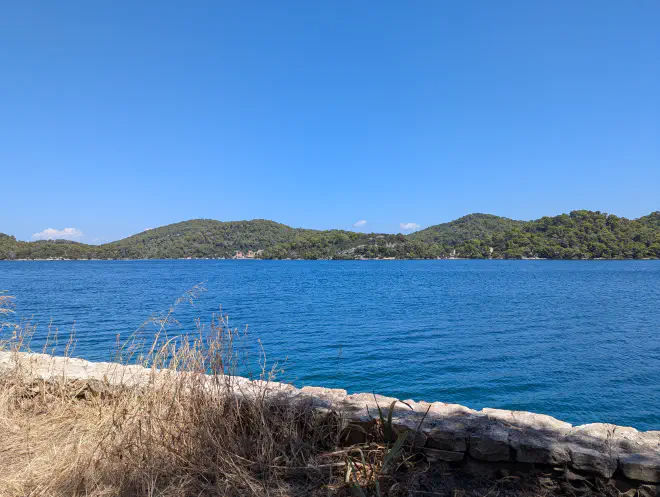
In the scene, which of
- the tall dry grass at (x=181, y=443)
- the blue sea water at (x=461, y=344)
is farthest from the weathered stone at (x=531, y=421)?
the blue sea water at (x=461, y=344)

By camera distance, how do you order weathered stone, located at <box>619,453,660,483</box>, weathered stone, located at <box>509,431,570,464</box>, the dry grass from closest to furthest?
1. weathered stone, located at <box>619,453,660,483</box>
2. the dry grass
3. weathered stone, located at <box>509,431,570,464</box>

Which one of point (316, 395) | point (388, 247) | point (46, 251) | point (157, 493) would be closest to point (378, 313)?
point (316, 395)

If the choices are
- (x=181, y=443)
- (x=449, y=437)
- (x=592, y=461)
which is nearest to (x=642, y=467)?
(x=592, y=461)

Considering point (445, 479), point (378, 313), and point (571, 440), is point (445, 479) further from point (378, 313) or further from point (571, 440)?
point (378, 313)

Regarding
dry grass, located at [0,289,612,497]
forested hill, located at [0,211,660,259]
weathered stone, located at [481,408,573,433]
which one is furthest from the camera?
forested hill, located at [0,211,660,259]

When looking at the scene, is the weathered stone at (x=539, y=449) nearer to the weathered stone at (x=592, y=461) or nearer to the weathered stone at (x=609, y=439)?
the weathered stone at (x=592, y=461)

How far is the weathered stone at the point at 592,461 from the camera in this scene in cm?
350

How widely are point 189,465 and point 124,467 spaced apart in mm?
567

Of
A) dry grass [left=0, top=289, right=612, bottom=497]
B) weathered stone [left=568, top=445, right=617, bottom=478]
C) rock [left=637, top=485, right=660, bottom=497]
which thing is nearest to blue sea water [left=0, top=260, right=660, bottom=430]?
Result: rock [left=637, top=485, right=660, bottom=497]

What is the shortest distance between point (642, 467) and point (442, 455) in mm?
1663

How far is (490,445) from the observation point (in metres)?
3.78

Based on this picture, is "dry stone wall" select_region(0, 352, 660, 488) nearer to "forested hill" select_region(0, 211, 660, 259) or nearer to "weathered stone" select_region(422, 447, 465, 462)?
"weathered stone" select_region(422, 447, 465, 462)

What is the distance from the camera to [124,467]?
143 inches

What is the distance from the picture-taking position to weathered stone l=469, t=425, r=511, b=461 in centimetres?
375
